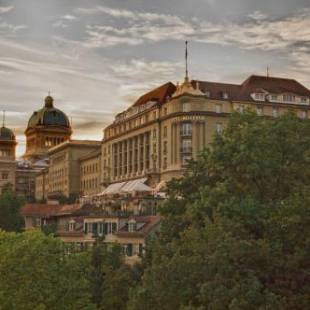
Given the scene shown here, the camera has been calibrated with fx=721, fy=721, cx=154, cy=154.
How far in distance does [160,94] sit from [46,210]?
4283cm

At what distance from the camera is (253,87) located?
13738cm

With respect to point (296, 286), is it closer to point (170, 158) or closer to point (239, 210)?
point (239, 210)

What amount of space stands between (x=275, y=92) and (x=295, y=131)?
312ft

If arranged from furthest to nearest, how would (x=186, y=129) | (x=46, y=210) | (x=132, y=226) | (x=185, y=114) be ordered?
1. (x=186, y=129)
2. (x=185, y=114)
3. (x=46, y=210)
4. (x=132, y=226)

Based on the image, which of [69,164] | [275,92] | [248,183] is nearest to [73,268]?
[248,183]

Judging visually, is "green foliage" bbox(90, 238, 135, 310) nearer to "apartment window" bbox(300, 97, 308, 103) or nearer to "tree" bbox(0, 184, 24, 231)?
"tree" bbox(0, 184, 24, 231)

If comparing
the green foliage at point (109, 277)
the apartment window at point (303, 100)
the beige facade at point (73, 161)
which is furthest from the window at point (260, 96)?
the green foliage at point (109, 277)

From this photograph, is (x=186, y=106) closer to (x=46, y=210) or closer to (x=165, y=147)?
(x=165, y=147)

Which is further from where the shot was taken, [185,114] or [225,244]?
[185,114]

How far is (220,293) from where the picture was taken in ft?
114

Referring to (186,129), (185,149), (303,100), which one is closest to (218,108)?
(186,129)

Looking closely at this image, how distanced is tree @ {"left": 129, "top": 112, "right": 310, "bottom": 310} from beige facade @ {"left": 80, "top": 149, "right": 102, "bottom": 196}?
130640 mm

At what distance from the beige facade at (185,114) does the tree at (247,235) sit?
79096 mm

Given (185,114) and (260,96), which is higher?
(260,96)
